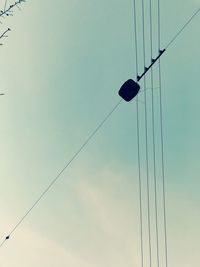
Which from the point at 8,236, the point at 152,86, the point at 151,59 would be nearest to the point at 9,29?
the point at 151,59

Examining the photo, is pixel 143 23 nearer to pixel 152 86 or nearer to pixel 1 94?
pixel 152 86

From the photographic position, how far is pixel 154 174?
38.5 ft

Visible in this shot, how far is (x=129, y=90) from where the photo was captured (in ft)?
34.3

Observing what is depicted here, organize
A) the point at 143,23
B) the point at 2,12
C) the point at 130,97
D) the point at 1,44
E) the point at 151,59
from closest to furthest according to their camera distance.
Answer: the point at 1,44 < the point at 2,12 < the point at 151,59 < the point at 130,97 < the point at 143,23

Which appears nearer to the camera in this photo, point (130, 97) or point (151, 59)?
point (151, 59)

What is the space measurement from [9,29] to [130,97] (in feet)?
19.6

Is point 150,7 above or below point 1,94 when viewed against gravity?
above

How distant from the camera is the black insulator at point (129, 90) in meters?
10.4

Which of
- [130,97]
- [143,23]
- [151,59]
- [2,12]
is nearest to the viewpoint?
[2,12]

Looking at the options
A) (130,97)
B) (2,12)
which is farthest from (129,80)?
(2,12)

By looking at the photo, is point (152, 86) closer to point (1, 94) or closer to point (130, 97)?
point (130, 97)

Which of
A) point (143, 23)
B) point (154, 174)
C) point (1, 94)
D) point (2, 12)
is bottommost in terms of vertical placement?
point (1, 94)

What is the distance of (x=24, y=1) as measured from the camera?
4949mm

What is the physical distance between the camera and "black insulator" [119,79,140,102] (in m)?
10.4
